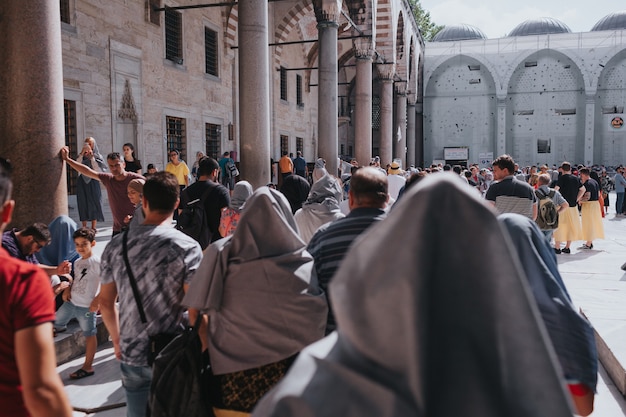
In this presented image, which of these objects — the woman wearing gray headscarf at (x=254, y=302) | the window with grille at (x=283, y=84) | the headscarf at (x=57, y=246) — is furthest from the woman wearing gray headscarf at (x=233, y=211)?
the window with grille at (x=283, y=84)

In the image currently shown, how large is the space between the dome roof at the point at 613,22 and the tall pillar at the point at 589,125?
9.98m

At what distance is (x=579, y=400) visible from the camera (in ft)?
6.31

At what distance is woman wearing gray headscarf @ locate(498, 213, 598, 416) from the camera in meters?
1.84

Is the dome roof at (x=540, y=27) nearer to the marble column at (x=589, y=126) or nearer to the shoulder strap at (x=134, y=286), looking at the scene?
the marble column at (x=589, y=126)

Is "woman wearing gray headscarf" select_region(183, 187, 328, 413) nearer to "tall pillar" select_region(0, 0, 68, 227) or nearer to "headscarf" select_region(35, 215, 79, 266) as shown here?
"headscarf" select_region(35, 215, 79, 266)

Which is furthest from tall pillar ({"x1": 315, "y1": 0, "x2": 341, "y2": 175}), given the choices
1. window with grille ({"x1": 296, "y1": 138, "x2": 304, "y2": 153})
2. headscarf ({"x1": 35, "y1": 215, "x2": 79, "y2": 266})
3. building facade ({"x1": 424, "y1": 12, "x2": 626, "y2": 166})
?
building facade ({"x1": 424, "y1": 12, "x2": 626, "y2": 166})

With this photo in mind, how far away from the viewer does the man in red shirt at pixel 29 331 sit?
141 cm

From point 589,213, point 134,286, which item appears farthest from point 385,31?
point 134,286

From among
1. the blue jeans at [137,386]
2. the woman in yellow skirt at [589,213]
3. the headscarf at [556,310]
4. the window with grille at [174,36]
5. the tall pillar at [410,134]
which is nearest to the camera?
the headscarf at [556,310]

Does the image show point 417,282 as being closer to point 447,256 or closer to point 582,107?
point 447,256

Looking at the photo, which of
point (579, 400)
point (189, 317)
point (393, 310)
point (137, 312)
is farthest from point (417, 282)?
point (137, 312)

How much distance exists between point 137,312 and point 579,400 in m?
1.77

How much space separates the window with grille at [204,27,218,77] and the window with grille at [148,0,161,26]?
2.54 m

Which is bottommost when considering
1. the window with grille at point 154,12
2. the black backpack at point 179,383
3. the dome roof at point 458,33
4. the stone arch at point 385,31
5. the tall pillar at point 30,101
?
the black backpack at point 179,383
